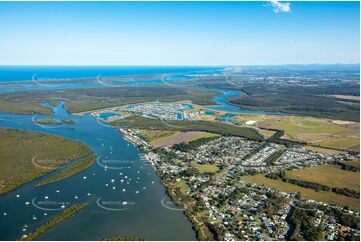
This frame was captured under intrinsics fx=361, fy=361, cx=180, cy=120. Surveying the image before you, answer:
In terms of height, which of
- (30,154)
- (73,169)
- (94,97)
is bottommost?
(73,169)

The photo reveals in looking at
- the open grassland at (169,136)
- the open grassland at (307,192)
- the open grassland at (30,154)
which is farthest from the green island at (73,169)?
the open grassland at (307,192)

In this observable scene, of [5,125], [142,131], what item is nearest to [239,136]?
[142,131]

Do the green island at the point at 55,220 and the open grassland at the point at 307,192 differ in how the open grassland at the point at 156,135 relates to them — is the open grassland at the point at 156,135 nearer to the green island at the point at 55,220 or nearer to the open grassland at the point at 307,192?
the open grassland at the point at 307,192

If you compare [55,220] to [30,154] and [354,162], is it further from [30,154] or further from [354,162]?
[354,162]

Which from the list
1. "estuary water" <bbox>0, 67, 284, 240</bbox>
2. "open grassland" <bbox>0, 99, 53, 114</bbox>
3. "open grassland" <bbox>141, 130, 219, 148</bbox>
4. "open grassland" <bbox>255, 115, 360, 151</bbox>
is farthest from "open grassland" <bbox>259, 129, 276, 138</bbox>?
"open grassland" <bbox>0, 99, 53, 114</bbox>

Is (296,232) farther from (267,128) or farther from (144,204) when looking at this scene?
(267,128)

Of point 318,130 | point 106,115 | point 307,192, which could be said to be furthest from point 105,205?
point 106,115
